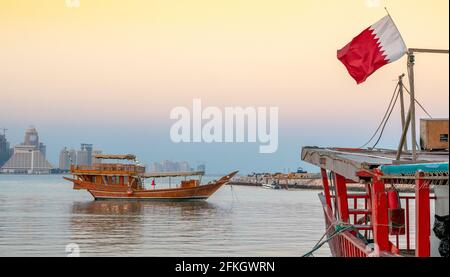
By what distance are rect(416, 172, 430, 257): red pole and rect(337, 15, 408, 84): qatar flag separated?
210 centimetres

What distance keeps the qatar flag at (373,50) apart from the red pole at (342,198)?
9.56ft

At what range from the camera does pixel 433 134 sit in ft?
37.6

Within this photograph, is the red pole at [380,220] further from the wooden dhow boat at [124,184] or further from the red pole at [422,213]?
the wooden dhow boat at [124,184]

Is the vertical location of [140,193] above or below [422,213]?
below

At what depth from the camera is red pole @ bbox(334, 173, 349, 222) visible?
1225 centimetres

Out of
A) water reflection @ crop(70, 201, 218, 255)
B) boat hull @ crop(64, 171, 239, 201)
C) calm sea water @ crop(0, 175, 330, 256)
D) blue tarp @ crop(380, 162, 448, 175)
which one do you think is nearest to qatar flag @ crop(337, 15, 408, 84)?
blue tarp @ crop(380, 162, 448, 175)

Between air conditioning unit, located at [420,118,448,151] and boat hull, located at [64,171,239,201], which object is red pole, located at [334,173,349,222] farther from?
boat hull, located at [64,171,239,201]

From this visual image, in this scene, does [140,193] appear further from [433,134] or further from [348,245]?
[433,134]

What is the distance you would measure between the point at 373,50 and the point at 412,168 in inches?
97.0

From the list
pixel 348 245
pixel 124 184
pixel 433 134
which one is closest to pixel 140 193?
pixel 124 184

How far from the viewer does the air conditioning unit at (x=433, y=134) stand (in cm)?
1111

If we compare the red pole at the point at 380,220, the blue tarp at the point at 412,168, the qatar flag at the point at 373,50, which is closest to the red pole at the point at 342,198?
the qatar flag at the point at 373,50

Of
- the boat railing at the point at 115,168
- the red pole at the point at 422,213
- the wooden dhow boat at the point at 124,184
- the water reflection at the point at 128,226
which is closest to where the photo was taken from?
the red pole at the point at 422,213
